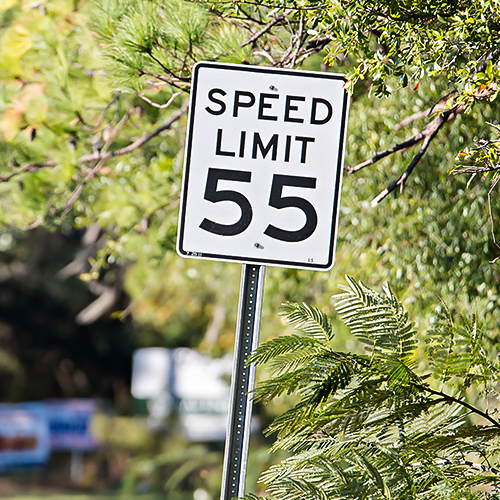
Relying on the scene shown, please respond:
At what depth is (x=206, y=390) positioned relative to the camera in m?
15.1

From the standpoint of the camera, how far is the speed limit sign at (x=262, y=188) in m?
2.11

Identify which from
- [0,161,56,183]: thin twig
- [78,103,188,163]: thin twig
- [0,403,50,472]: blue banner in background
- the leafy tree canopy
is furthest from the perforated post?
[0,403,50,472]: blue banner in background

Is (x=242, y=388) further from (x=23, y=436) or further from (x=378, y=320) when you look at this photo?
(x=23, y=436)

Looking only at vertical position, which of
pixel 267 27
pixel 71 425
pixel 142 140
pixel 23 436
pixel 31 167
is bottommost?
pixel 23 436

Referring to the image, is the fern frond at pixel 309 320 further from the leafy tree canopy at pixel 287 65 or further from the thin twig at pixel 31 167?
the thin twig at pixel 31 167

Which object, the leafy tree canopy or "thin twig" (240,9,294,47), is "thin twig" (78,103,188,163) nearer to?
the leafy tree canopy

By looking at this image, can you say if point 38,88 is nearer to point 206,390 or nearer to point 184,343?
point 206,390

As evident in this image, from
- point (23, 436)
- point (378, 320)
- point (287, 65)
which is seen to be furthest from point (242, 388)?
point (23, 436)

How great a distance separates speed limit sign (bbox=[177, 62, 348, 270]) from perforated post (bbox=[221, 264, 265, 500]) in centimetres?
10

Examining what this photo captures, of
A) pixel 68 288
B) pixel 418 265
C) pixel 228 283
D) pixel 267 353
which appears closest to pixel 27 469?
pixel 68 288

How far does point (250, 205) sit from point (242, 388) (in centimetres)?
57

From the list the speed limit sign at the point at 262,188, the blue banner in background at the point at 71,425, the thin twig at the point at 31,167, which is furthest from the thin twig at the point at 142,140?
the blue banner in background at the point at 71,425

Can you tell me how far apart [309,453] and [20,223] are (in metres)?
3.38

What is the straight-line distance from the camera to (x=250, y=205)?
2119 mm
